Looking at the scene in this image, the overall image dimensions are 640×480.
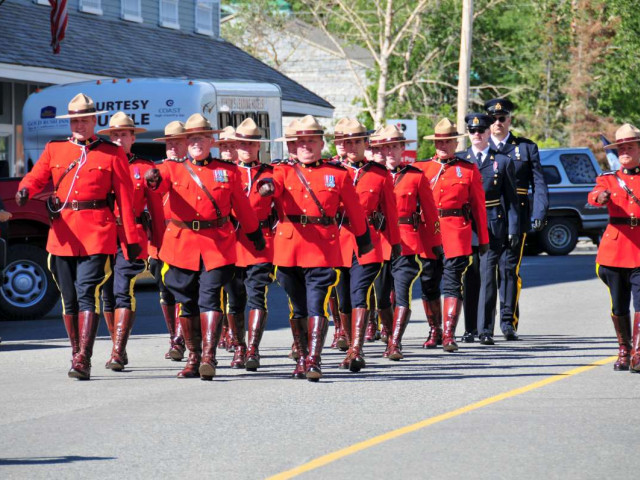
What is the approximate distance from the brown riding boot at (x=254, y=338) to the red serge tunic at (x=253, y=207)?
19.0 inches

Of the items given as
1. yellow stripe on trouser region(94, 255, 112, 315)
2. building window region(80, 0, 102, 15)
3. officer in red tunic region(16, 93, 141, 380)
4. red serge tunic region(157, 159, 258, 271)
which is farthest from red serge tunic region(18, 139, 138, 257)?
building window region(80, 0, 102, 15)

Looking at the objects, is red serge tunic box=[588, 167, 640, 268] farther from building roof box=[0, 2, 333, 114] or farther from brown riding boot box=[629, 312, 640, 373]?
building roof box=[0, 2, 333, 114]

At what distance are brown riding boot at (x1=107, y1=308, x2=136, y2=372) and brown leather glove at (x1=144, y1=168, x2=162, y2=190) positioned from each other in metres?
1.49

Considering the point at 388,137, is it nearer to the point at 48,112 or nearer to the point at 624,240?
the point at 624,240

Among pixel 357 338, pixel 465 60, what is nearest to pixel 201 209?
pixel 357 338

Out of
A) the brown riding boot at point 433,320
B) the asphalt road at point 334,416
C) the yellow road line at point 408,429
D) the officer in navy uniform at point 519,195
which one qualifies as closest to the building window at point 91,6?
the officer in navy uniform at point 519,195

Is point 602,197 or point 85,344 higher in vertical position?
point 602,197

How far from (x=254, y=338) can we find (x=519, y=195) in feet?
12.9

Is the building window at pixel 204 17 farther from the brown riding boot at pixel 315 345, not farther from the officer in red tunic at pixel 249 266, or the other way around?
the brown riding boot at pixel 315 345

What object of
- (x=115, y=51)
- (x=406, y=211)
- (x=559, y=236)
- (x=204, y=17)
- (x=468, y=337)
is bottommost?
(x=468, y=337)

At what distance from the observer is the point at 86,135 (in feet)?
37.0

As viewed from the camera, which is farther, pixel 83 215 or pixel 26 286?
pixel 26 286

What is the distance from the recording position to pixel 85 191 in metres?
11.2

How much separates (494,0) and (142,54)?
65.0ft
